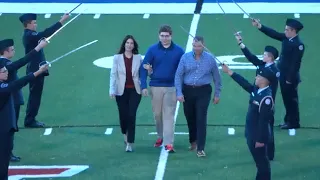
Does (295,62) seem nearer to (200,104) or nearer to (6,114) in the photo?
(200,104)

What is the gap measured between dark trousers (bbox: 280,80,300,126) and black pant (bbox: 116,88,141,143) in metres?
2.74

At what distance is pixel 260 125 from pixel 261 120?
0.22ft

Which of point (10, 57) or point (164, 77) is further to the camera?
point (164, 77)

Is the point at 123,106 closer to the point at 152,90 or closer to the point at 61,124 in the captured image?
the point at 152,90

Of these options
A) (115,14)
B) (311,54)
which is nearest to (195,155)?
(311,54)

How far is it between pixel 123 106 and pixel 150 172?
137cm

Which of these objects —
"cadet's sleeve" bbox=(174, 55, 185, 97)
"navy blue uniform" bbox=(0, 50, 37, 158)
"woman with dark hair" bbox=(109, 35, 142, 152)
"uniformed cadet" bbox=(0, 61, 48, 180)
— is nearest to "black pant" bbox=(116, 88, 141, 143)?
"woman with dark hair" bbox=(109, 35, 142, 152)

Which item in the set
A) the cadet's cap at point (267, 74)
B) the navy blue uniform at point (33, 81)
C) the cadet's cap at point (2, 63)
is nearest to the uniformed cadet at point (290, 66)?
the cadet's cap at point (267, 74)

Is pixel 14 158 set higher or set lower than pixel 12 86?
lower

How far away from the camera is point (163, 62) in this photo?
15195 mm

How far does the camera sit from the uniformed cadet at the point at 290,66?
53.0ft

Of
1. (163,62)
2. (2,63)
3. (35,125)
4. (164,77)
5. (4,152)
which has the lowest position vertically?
(4,152)

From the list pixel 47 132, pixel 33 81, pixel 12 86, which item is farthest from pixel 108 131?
pixel 12 86

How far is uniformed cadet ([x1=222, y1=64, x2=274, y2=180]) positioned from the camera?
13.1 meters
